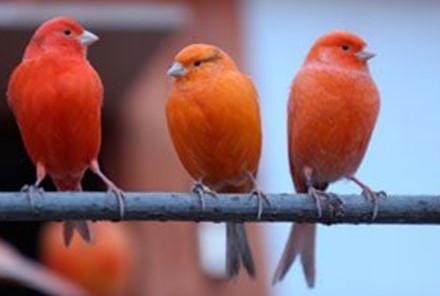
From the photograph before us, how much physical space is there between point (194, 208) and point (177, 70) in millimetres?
936

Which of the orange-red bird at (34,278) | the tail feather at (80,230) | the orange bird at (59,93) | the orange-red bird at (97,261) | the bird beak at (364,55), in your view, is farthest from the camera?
the orange-red bird at (97,261)

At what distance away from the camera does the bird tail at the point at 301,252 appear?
434cm

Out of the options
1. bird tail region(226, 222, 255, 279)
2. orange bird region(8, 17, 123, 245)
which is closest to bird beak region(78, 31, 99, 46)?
orange bird region(8, 17, 123, 245)

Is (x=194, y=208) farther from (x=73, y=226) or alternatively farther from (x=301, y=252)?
(x=301, y=252)

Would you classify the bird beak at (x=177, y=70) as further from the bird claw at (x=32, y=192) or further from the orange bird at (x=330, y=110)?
the bird claw at (x=32, y=192)

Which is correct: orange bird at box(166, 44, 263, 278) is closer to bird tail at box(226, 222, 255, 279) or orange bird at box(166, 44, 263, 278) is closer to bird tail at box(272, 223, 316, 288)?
bird tail at box(226, 222, 255, 279)

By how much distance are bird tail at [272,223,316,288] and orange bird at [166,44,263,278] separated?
11 centimetres

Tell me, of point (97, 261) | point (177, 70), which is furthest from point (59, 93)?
point (97, 261)

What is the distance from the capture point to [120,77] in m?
8.77

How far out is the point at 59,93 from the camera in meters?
4.03

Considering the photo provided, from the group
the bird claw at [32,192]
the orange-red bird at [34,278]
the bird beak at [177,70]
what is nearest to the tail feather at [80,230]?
the bird beak at [177,70]

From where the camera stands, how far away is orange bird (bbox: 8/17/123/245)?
13.2 ft

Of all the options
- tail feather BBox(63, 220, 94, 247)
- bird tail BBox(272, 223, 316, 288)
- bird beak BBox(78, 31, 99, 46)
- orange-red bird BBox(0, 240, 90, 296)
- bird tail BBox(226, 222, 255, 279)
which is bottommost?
orange-red bird BBox(0, 240, 90, 296)

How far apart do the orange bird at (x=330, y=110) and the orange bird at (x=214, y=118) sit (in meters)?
0.22
